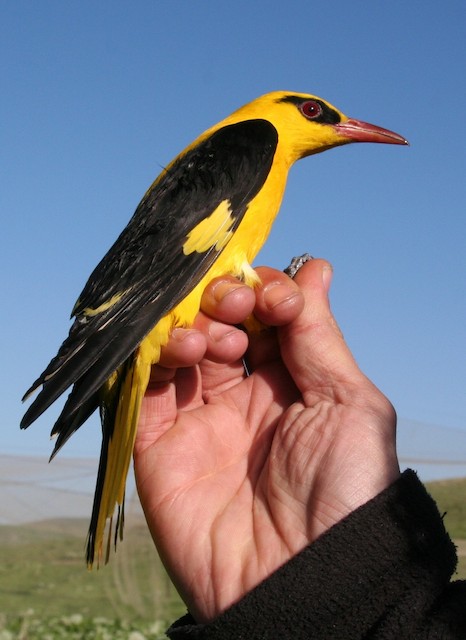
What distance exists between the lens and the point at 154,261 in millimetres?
3055

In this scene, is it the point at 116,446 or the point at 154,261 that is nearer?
the point at 116,446

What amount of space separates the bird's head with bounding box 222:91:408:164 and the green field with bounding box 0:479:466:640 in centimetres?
328

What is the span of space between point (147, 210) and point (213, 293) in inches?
30.9

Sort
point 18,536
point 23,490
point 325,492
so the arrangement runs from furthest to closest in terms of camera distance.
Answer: point 23,490
point 18,536
point 325,492

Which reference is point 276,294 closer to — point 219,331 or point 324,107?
point 219,331

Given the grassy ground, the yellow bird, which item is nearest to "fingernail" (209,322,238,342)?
the yellow bird

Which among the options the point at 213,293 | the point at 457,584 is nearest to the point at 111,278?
the point at 213,293

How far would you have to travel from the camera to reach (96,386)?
2.59 meters

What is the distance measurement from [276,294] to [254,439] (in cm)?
58

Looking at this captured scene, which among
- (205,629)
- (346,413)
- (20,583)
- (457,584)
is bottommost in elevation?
(20,583)

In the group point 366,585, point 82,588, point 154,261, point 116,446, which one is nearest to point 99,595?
point 82,588

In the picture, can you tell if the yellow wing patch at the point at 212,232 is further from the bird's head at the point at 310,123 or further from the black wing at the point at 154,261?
the bird's head at the point at 310,123

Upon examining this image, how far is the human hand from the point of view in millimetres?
2338

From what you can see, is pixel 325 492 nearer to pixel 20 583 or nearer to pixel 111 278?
pixel 111 278
